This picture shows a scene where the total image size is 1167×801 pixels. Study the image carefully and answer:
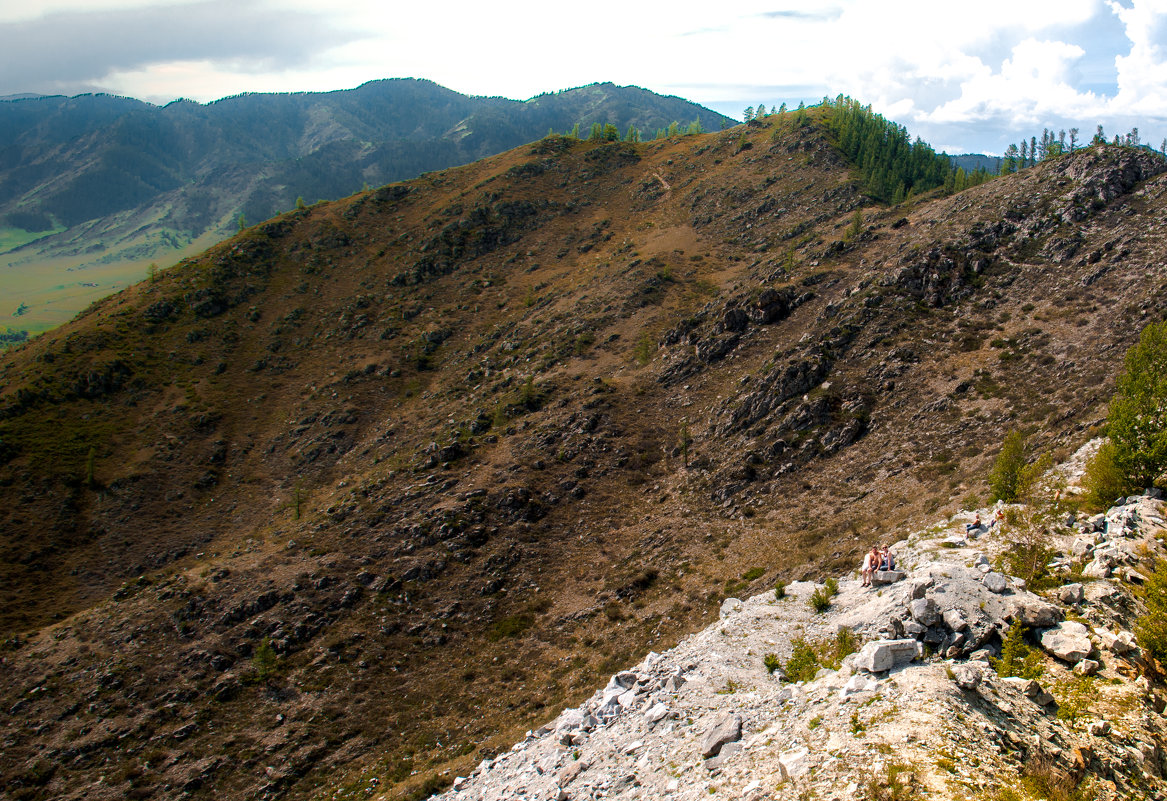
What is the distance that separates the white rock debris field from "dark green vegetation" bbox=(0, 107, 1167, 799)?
4277mm

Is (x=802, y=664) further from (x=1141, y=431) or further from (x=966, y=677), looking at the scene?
(x=1141, y=431)

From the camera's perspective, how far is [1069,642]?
1599 cm

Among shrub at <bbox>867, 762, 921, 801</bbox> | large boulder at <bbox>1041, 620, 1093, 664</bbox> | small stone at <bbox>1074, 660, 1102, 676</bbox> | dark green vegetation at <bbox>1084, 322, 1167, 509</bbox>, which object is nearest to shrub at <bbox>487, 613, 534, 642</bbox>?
large boulder at <bbox>1041, 620, 1093, 664</bbox>

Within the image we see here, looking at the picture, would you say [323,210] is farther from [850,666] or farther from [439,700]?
[850,666]

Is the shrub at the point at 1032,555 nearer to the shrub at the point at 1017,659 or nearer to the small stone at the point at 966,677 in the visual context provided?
the shrub at the point at 1017,659

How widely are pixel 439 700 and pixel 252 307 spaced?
360 ft

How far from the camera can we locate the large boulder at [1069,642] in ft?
51.4

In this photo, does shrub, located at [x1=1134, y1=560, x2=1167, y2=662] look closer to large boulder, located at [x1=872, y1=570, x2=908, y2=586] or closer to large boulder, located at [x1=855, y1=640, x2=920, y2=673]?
large boulder, located at [x1=855, y1=640, x2=920, y2=673]

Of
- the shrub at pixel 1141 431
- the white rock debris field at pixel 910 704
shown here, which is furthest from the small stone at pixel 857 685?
the shrub at pixel 1141 431

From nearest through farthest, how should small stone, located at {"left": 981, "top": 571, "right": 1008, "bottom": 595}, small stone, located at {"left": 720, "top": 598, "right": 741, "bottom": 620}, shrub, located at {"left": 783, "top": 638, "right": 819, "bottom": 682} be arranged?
small stone, located at {"left": 981, "top": 571, "right": 1008, "bottom": 595}, shrub, located at {"left": 783, "top": 638, "right": 819, "bottom": 682}, small stone, located at {"left": 720, "top": 598, "right": 741, "bottom": 620}

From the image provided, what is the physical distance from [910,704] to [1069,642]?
5815mm

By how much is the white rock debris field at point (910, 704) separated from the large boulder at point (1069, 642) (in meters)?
0.05

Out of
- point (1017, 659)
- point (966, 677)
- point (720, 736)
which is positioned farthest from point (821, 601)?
point (966, 677)

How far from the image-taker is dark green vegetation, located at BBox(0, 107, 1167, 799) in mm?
43312
